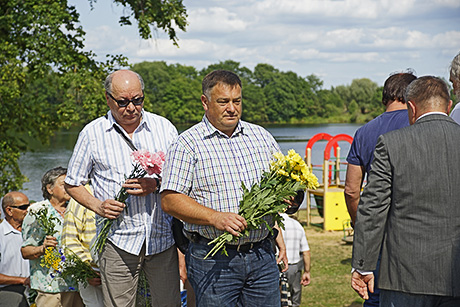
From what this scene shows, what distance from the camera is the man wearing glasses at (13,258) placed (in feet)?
19.3

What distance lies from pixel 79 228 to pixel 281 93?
80122 millimetres

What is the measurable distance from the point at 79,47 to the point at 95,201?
1051 cm

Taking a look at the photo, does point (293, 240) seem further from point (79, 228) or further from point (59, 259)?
point (59, 259)

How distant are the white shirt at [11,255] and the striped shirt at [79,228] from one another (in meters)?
1.50

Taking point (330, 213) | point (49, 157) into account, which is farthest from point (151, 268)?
point (49, 157)

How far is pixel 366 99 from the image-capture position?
8744 cm

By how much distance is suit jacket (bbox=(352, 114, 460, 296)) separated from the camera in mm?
3238

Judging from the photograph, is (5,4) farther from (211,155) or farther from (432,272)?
(432,272)

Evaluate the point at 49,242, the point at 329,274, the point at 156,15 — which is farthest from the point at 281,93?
the point at 49,242

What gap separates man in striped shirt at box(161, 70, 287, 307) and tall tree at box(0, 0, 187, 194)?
9.30 m

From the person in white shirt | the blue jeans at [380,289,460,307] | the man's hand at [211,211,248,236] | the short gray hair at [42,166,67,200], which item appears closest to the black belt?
the man's hand at [211,211,248,236]

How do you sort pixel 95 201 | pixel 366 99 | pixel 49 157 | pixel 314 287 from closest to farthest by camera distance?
pixel 95 201, pixel 314 287, pixel 49 157, pixel 366 99

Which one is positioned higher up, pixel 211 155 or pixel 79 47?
pixel 79 47

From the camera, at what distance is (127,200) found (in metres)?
4.18
